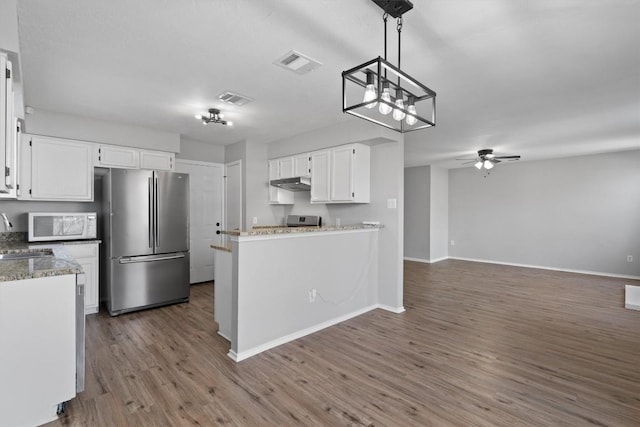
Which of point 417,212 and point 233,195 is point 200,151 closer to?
point 233,195

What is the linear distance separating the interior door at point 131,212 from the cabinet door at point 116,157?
0.51 metres

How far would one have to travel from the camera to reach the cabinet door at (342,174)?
398 cm

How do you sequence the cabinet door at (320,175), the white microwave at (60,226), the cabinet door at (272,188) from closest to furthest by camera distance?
the white microwave at (60,226) < the cabinet door at (320,175) < the cabinet door at (272,188)

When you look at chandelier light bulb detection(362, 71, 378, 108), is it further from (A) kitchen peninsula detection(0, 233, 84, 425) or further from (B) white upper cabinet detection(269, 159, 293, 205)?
(B) white upper cabinet detection(269, 159, 293, 205)

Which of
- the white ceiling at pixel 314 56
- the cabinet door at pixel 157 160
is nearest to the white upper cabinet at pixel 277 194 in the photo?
the white ceiling at pixel 314 56

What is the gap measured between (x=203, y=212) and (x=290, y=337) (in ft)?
10.5

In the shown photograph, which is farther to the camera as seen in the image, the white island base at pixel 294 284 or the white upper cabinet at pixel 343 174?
the white upper cabinet at pixel 343 174

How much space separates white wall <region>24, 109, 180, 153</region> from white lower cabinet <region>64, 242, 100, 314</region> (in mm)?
1389

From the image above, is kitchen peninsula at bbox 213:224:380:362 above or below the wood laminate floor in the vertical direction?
above

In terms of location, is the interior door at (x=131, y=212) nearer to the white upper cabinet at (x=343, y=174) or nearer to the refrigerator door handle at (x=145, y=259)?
the refrigerator door handle at (x=145, y=259)

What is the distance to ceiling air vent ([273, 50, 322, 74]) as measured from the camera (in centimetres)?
233

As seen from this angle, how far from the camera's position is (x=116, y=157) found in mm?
4211

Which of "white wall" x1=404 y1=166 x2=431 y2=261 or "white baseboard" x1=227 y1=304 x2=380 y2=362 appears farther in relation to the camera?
A: "white wall" x1=404 y1=166 x2=431 y2=261

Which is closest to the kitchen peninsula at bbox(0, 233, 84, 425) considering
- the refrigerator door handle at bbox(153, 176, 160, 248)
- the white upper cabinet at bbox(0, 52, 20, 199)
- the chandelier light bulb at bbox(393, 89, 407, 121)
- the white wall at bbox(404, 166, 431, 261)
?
the white upper cabinet at bbox(0, 52, 20, 199)
